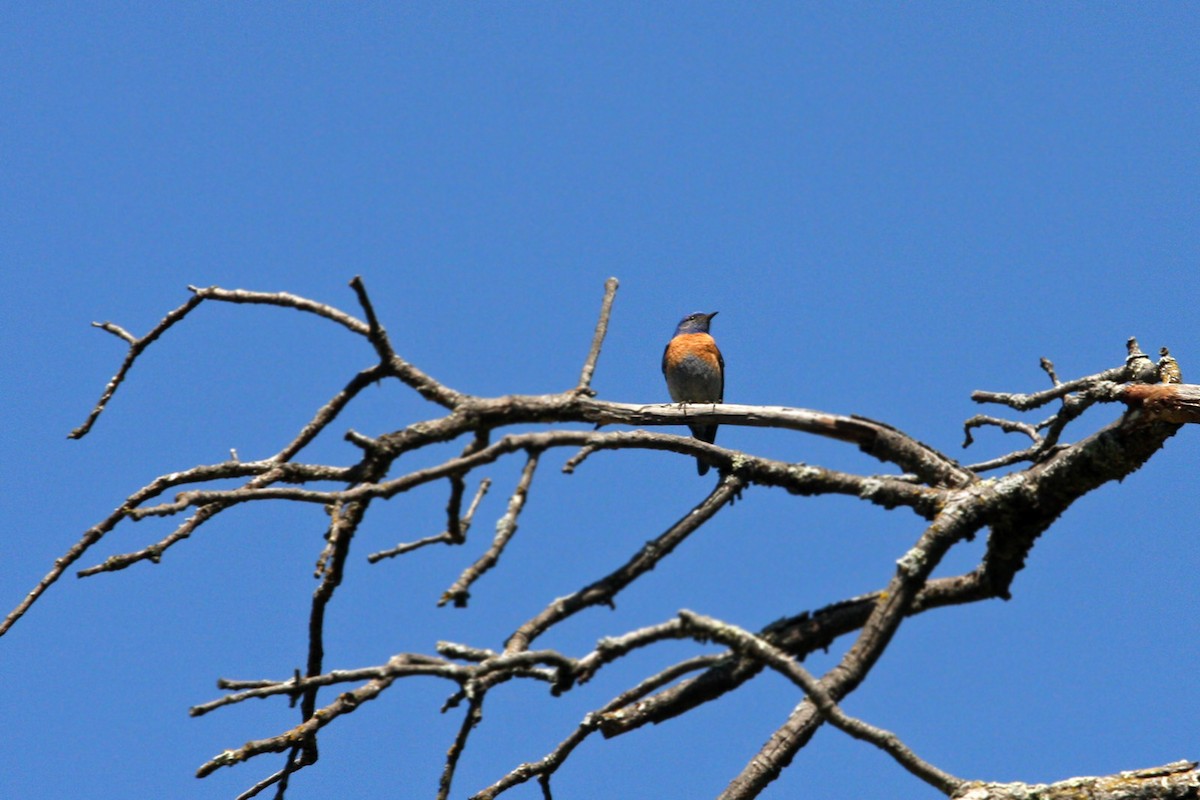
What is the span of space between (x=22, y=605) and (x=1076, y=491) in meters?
3.33

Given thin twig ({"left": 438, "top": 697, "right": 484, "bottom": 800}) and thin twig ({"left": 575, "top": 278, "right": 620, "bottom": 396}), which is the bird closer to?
thin twig ({"left": 575, "top": 278, "right": 620, "bottom": 396})

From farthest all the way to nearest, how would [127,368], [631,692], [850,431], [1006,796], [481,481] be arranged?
1. [850,431]
2. [127,368]
3. [481,481]
4. [631,692]
5. [1006,796]

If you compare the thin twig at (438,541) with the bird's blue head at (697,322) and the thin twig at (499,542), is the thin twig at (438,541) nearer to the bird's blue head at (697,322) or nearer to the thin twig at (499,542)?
the thin twig at (499,542)

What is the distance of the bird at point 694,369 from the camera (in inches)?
428

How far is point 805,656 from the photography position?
4031 mm

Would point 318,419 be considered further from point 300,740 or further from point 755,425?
point 755,425

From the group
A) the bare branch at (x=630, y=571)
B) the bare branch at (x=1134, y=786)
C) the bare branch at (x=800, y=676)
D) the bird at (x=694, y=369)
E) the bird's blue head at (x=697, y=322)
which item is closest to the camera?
the bare branch at (x=800, y=676)

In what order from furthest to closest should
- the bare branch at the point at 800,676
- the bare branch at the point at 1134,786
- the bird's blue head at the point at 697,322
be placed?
the bird's blue head at the point at 697,322 < the bare branch at the point at 1134,786 < the bare branch at the point at 800,676

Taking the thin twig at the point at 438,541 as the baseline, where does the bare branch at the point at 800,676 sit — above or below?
below

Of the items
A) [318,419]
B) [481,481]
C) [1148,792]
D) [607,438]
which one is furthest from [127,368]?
[1148,792]

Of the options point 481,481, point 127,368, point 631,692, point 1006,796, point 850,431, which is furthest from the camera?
point 850,431

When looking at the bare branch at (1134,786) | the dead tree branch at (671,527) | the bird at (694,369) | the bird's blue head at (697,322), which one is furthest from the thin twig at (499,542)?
the bird's blue head at (697,322)

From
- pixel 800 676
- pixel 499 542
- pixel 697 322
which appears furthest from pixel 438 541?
pixel 697 322

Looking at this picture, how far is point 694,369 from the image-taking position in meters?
10.8
